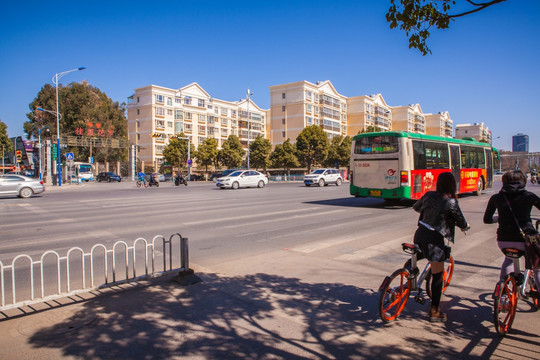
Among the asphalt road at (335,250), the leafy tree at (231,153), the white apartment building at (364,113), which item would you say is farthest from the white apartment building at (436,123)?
the asphalt road at (335,250)

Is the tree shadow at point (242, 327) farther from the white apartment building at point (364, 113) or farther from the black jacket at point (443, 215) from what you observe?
the white apartment building at point (364, 113)

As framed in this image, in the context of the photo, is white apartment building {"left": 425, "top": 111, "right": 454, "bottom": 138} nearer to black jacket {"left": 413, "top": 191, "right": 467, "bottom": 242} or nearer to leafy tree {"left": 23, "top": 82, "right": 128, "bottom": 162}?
leafy tree {"left": 23, "top": 82, "right": 128, "bottom": 162}

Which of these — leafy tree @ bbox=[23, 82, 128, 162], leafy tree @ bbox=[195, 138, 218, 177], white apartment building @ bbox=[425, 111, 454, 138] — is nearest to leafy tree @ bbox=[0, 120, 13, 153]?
leafy tree @ bbox=[23, 82, 128, 162]

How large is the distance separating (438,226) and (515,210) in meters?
0.84

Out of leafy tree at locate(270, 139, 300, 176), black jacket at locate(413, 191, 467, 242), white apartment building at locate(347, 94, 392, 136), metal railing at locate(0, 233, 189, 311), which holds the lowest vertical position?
metal railing at locate(0, 233, 189, 311)

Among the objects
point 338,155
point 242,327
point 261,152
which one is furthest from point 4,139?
point 242,327

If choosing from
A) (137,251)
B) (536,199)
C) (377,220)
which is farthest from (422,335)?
(377,220)

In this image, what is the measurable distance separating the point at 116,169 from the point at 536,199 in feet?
216

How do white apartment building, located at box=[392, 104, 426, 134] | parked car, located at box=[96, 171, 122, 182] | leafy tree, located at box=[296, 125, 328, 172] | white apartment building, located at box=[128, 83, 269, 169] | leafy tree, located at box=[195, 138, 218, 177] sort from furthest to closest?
white apartment building, located at box=[392, 104, 426, 134] → white apartment building, located at box=[128, 83, 269, 169] → leafy tree, located at box=[195, 138, 218, 177] → leafy tree, located at box=[296, 125, 328, 172] → parked car, located at box=[96, 171, 122, 182]

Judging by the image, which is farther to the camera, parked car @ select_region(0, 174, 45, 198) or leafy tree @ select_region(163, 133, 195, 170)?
leafy tree @ select_region(163, 133, 195, 170)

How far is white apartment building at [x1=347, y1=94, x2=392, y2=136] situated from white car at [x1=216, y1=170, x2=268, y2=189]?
169 ft

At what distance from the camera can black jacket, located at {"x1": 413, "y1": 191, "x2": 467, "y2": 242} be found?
3.85 metres

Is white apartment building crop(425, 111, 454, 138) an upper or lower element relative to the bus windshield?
upper

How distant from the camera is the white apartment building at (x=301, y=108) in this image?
234ft
